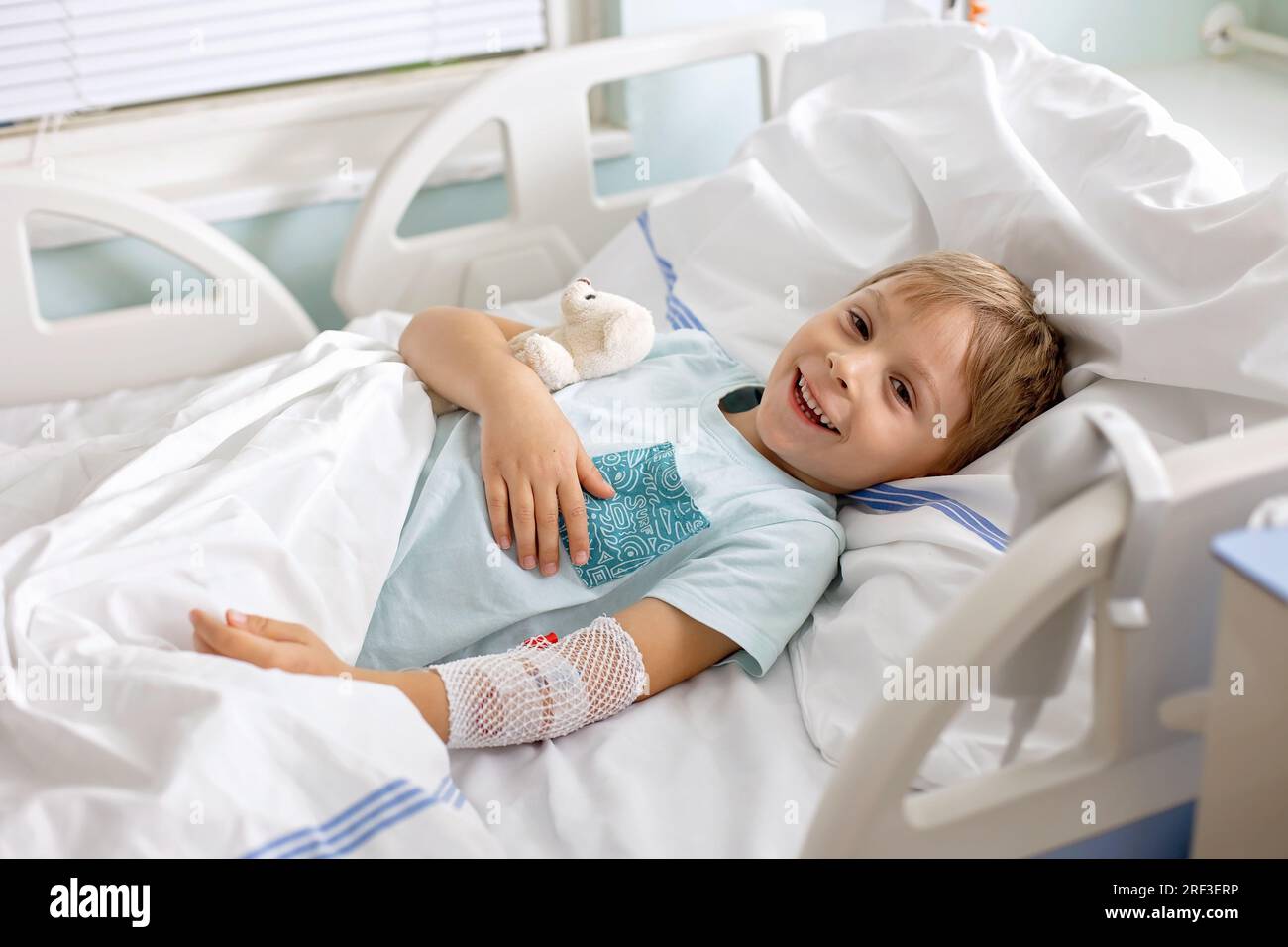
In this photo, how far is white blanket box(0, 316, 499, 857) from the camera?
770 mm

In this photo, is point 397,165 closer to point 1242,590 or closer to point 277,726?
point 277,726

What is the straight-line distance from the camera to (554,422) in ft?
3.85

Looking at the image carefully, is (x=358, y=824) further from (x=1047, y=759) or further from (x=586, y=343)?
(x=586, y=343)

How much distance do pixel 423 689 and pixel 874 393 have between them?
21.0 inches

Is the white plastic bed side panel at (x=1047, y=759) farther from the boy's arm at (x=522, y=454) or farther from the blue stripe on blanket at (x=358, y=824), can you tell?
the boy's arm at (x=522, y=454)

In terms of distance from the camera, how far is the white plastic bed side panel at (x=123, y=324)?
1492 millimetres

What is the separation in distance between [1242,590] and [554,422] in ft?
2.28

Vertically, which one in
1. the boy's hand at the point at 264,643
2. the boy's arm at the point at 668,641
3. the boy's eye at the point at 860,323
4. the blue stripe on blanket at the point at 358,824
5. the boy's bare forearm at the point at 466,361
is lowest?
the boy's arm at the point at 668,641

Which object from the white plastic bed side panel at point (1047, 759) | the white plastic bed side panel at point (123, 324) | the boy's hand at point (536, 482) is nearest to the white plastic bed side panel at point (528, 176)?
the white plastic bed side panel at point (123, 324)

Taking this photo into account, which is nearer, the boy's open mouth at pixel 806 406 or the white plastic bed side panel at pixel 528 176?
the boy's open mouth at pixel 806 406

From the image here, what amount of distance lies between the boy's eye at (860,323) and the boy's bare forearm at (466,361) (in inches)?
13.4

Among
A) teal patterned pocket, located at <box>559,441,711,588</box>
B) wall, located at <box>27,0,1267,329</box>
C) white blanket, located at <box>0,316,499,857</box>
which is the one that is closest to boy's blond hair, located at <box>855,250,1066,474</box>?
teal patterned pocket, located at <box>559,441,711,588</box>

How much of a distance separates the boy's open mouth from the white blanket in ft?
1.28

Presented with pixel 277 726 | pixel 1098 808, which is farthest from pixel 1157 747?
pixel 277 726
